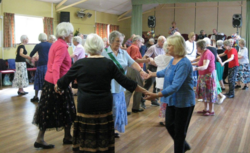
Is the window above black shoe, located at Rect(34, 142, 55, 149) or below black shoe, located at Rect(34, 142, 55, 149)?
above

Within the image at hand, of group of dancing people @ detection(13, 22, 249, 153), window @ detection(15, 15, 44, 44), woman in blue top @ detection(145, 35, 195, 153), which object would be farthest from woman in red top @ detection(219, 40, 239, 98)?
window @ detection(15, 15, 44, 44)

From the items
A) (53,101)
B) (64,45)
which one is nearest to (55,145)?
(53,101)

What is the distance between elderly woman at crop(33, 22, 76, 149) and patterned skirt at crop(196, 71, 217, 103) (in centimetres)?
242

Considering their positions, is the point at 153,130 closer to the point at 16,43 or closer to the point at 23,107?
the point at 23,107

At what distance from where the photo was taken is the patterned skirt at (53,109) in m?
2.86

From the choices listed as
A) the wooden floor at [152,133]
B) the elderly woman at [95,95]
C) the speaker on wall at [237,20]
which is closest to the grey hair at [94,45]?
the elderly woman at [95,95]

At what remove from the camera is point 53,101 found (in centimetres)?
287

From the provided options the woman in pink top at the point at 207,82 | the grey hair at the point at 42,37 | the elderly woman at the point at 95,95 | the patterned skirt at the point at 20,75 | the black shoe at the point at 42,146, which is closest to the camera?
the elderly woman at the point at 95,95

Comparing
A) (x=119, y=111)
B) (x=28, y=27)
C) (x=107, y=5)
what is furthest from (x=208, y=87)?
(x=107, y=5)

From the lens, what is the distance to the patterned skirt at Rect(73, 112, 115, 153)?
6.96 ft

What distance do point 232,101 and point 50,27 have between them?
7.37 metres

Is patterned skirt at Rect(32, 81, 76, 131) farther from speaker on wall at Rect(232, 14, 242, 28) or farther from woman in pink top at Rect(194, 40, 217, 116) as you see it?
speaker on wall at Rect(232, 14, 242, 28)

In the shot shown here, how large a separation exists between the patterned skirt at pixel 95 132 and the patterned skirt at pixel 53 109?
31.4 inches

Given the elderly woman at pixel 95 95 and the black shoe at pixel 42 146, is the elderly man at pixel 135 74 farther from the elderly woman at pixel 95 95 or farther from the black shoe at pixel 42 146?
the elderly woman at pixel 95 95
